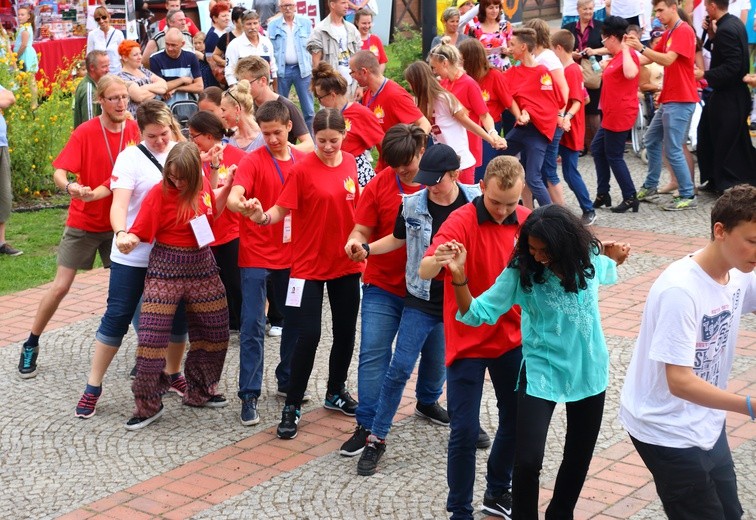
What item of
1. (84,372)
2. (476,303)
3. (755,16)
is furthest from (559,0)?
(476,303)

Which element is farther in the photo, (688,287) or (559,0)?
(559,0)

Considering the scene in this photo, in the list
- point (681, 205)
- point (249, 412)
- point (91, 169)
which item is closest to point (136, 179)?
point (91, 169)

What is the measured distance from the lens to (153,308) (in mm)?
6219

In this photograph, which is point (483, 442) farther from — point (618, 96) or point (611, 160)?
point (618, 96)

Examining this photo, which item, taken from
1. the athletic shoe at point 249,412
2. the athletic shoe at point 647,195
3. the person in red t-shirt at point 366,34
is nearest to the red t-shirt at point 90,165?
the athletic shoe at point 249,412

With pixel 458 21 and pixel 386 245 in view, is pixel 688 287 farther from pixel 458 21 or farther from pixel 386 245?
pixel 458 21

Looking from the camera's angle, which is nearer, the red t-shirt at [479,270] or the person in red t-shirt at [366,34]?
the red t-shirt at [479,270]

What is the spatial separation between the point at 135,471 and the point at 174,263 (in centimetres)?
121

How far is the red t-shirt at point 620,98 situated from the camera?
36.6ft

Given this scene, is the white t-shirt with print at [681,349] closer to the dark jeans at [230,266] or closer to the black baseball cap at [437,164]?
the black baseball cap at [437,164]

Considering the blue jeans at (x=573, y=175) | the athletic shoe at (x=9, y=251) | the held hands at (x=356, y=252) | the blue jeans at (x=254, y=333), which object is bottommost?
the athletic shoe at (x=9, y=251)

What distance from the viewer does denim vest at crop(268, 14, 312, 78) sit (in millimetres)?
14508

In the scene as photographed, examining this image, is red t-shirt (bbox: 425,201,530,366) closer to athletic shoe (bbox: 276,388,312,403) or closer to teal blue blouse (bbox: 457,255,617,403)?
teal blue blouse (bbox: 457,255,617,403)

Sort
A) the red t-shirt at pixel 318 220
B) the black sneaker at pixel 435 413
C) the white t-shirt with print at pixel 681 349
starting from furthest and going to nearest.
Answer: the black sneaker at pixel 435 413, the red t-shirt at pixel 318 220, the white t-shirt with print at pixel 681 349
